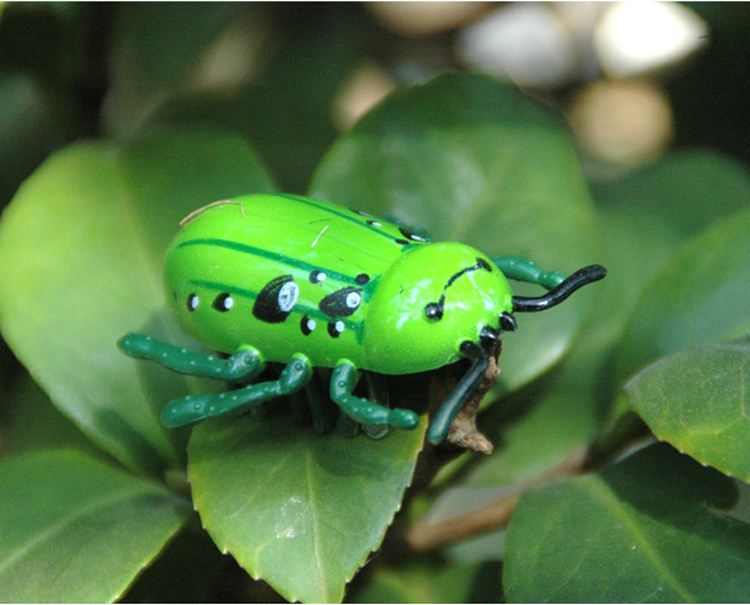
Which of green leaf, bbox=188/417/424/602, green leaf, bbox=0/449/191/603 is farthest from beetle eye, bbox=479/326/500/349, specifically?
green leaf, bbox=0/449/191/603

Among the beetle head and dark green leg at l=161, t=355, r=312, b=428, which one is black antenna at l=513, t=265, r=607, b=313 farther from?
dark green leg at l=161, t=355, r=312, b=428

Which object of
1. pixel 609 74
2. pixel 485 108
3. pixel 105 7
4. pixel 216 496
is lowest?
pixel 609 74

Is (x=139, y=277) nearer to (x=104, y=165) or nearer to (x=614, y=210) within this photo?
(x=104, y=165)

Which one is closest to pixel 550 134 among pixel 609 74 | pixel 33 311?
pixel 33 311

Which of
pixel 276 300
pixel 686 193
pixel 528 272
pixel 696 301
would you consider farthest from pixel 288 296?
pixel 686 193

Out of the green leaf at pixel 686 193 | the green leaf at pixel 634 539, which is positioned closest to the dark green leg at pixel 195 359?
the green leaf at pixel 634 539

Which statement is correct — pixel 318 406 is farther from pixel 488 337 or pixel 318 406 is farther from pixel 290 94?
pixel 290 94

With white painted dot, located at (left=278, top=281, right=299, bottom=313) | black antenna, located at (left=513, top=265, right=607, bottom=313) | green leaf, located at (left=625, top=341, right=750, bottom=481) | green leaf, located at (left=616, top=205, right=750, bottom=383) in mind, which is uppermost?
white painted dot, located at (left=278, top=281, right=299, bottom=313)
